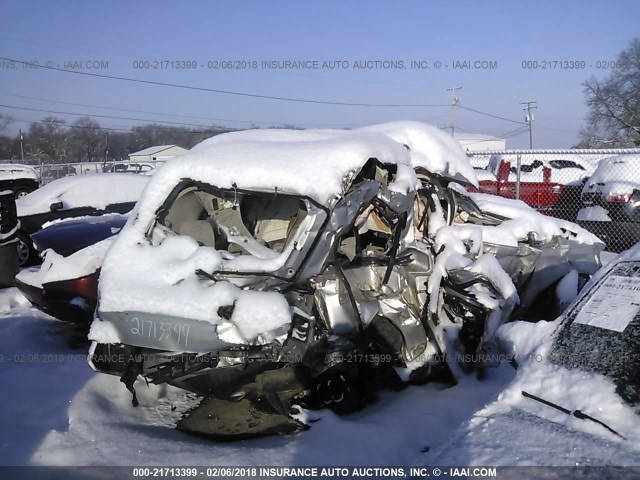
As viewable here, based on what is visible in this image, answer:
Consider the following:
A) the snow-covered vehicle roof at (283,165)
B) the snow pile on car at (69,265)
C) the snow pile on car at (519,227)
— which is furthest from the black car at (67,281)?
the snow pile on car at (519,227)

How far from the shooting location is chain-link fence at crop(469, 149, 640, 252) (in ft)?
32.9

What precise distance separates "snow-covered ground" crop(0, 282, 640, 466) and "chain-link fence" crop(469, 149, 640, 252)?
5338mm

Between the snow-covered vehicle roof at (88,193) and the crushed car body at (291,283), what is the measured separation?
513 centimetres

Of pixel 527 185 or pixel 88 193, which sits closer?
pixel 88 193

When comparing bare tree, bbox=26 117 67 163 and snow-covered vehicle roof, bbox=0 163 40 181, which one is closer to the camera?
snow-covered vehicle roof, bbox=0 163 40 181

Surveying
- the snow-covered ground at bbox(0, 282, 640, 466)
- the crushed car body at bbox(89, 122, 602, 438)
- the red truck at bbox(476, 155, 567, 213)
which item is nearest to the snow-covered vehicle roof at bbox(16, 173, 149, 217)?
the snow-covered ground at bbox(0, 282, 640, 466)

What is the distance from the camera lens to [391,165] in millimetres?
4148

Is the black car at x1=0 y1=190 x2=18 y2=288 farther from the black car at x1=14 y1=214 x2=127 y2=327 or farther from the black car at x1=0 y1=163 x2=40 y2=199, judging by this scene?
the black car at x1=0 y1=163 x2=40 y2=199

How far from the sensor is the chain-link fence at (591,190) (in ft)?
32.9

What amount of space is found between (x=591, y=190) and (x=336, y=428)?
9.24 meters

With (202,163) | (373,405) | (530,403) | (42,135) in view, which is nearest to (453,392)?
(373,405)

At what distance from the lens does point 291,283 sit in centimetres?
360

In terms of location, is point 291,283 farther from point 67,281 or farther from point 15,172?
point 15,172

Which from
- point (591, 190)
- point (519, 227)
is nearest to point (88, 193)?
point (519, 227)
